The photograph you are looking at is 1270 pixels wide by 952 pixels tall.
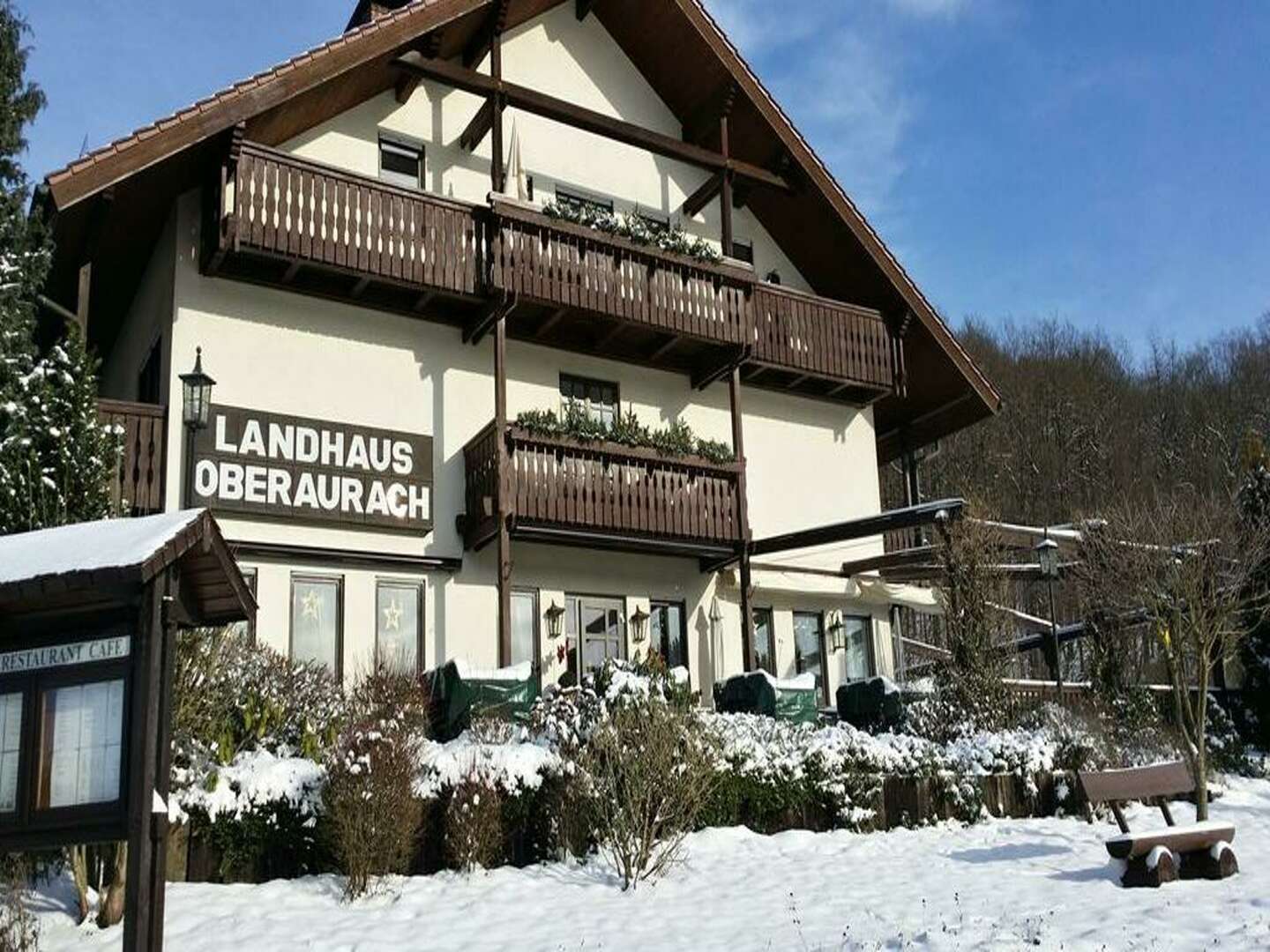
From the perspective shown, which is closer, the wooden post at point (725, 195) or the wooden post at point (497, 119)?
the wooden post at point (497, 119)

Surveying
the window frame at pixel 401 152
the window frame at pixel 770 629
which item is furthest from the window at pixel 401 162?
the window frame at pixel 770 629

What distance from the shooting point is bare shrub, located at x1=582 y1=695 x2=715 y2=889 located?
12430mm

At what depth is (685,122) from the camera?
23531 millimetres

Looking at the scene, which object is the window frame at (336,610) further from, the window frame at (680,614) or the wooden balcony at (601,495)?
the window frame at (680,614)

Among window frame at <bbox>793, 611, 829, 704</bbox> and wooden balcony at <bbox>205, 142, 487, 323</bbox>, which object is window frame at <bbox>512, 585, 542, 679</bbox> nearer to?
wooden balcony at <bbox>205, 142, 487, 323</bbox>

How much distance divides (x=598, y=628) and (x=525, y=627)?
128 cm

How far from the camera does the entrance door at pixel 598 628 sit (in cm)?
2028

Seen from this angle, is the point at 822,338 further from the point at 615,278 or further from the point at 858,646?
the point at 858,646

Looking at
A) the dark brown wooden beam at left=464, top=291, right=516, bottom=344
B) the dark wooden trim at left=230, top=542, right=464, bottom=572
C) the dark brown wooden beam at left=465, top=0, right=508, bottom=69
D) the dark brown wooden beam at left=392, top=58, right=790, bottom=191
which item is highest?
the dark brown wooden beam at left=465, top=0, right=508, bottom=69

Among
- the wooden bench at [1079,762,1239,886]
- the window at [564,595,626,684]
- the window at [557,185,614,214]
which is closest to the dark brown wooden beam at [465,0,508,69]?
the window at [557,185,614,214]

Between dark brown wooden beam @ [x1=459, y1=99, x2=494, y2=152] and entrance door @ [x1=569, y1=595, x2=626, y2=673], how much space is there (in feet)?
23.1

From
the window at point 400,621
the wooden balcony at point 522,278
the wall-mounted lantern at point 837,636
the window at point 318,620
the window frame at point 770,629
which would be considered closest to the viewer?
the wooden balcony at point 522,278

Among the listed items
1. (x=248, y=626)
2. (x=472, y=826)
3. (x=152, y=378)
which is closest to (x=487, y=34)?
(x=152, y=378)

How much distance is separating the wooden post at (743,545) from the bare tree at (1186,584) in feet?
17.4
